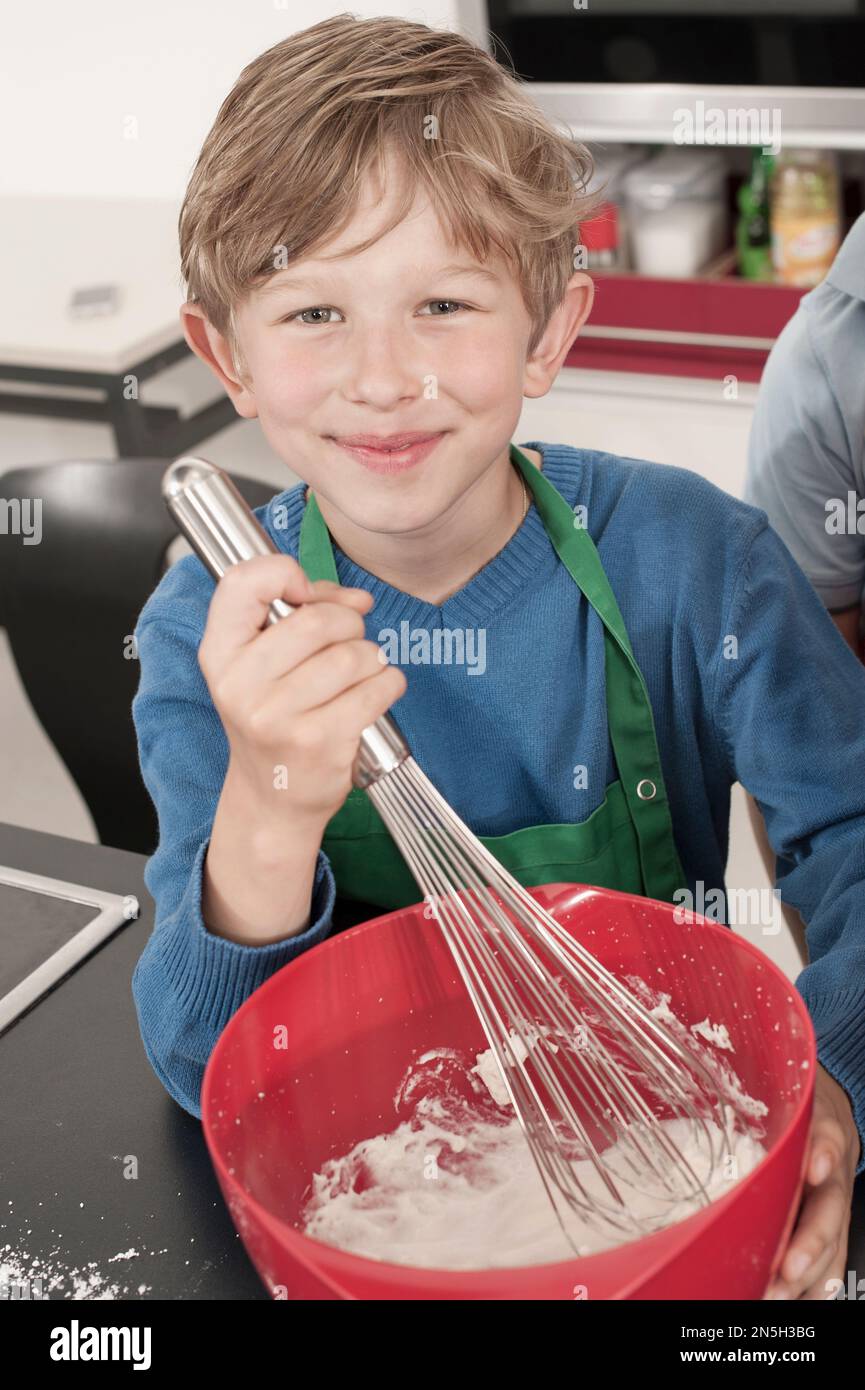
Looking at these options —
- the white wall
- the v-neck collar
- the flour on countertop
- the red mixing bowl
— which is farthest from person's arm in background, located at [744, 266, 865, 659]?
the white wall

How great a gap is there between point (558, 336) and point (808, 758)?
30cm

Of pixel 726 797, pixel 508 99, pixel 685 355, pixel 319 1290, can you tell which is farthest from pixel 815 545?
pixel 685 355

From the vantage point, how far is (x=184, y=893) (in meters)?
0.80

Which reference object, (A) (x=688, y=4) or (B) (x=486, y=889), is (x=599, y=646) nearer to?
(B) (x=486, y=889)

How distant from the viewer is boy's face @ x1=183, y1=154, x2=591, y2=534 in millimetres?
775

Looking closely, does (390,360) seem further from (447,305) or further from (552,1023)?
(552,1023)

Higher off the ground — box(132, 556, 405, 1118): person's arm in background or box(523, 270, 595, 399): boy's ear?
box(523, 270, 595, 399): boy's ear

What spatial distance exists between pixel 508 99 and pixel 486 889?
0.45 meters

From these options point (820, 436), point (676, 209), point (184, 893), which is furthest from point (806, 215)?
point (184, 893)

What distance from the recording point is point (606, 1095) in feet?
2.27

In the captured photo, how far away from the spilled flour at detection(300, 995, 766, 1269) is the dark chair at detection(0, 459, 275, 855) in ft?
2.37

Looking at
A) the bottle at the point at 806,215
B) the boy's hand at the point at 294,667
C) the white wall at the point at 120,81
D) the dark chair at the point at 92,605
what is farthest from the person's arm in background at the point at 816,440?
the white wall at the point at 120,81

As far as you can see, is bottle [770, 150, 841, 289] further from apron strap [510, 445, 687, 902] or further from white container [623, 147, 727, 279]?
apron strap [510, 445, 687, 902]

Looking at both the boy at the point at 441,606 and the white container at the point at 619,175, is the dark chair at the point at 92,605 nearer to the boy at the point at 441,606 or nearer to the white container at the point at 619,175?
the boy at the point at 441,606
